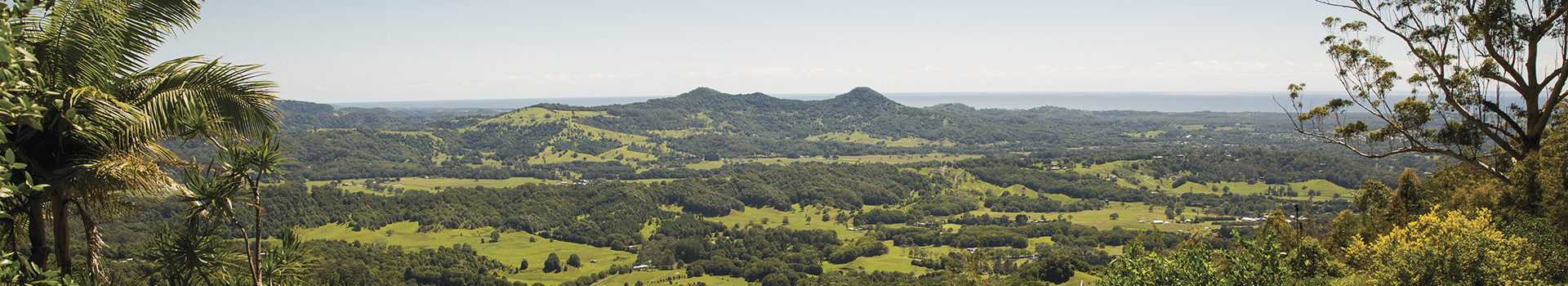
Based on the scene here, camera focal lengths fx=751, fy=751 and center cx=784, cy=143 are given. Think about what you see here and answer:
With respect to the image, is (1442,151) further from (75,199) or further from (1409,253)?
(75,199)

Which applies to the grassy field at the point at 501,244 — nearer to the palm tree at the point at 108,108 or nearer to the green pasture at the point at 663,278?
the green pasture at the point at 663,278

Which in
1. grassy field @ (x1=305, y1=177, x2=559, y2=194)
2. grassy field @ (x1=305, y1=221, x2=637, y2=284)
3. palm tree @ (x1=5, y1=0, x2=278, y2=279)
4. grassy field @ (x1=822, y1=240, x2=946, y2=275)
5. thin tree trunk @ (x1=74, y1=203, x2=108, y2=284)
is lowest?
grassy field @ (x1=305, y1=177, x2=559, y2=194)

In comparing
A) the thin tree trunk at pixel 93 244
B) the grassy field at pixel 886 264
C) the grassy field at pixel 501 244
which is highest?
the thin tree trunk at pixel 93 244

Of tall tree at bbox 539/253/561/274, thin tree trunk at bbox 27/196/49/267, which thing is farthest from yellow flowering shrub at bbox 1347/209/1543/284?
tall tree at bbox 539/253/561/274

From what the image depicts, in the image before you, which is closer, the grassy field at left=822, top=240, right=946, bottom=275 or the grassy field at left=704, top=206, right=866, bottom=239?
the grassy field at left=822, top=240, right=946, bottom=275

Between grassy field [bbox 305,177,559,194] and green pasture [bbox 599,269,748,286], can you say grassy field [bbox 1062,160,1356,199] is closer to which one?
green pasture [bbox 599,269,748,286]

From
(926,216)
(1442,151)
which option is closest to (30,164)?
(1442,151)

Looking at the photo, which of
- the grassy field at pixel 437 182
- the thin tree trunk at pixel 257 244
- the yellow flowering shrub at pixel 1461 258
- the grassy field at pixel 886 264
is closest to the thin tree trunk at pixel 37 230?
the thin tree trunk at pixel 257 244
